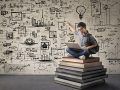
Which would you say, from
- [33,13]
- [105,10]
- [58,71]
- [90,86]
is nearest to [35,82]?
[58,71]

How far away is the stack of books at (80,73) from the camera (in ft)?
5.57

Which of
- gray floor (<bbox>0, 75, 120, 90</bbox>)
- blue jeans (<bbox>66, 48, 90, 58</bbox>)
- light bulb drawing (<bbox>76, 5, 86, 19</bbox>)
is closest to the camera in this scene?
gray floor (<bbox>0, 75, 120, 90</bbox>)

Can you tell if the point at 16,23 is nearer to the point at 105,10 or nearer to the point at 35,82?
the point at 35,82

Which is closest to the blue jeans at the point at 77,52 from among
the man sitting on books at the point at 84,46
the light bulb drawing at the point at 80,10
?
the man sitting on books at the point at 84,46

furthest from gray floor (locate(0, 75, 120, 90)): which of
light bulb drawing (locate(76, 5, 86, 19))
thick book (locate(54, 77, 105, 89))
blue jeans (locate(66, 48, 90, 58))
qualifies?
light bulb drawing (locate(76, 5, 86, 19))

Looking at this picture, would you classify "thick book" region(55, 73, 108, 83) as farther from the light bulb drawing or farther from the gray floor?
the light bulb drawing

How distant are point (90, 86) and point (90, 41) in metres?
0.38

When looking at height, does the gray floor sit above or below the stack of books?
below

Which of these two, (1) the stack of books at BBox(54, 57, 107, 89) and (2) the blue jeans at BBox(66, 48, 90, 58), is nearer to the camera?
(1) the stack of books at BBox(54, 57, 107, 89)

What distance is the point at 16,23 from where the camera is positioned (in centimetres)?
226

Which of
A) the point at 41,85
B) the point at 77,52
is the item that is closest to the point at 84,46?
the point at 77,52

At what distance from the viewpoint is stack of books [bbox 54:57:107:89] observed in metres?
1.70

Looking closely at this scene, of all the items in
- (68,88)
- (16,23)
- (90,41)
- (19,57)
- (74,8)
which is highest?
(74,8)

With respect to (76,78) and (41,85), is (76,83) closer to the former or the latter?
(76,78)
